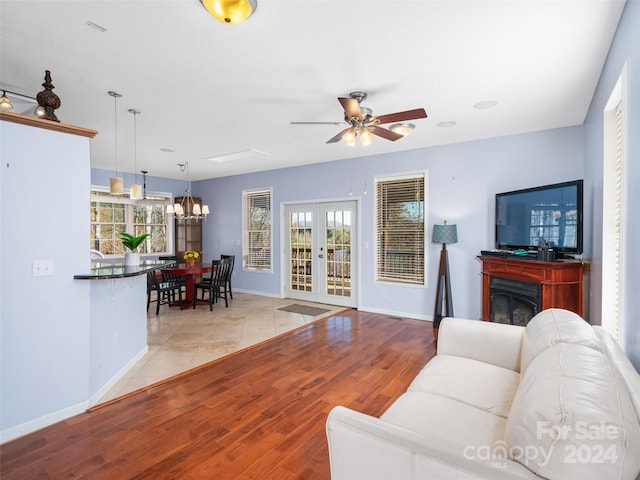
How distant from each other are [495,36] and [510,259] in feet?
8.12

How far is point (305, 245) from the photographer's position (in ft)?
21.9

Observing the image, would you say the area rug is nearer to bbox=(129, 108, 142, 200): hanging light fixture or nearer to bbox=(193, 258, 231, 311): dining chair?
bbox=(193, 258, 231, 311): dining chair

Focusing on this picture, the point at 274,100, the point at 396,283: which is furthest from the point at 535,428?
the point at 396,283

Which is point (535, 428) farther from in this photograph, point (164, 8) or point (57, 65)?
point (57, 65)

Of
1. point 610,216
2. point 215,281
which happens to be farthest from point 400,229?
point 215,281

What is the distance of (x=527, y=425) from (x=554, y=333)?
801mm

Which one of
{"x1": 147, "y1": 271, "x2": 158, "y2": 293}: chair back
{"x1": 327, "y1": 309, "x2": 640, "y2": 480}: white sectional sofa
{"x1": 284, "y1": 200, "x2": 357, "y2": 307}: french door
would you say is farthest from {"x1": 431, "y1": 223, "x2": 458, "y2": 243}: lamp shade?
{"x1": 147, "y1": 271, "x2": 158, "y2": 293}: chair back

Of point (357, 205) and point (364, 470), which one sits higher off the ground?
point (357, 205)

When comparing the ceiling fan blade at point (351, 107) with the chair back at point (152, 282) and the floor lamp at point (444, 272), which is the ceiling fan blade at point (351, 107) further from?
the chair back at point (152, 282)

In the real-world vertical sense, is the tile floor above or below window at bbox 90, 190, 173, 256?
below

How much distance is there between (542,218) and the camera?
3773mm

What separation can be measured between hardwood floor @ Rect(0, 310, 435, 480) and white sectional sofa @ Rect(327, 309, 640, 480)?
841 mm

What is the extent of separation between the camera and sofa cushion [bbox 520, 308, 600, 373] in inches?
58.6

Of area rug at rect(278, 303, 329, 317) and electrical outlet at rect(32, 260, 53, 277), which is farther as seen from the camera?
area rug at rect(278, 303, 329, 317)
